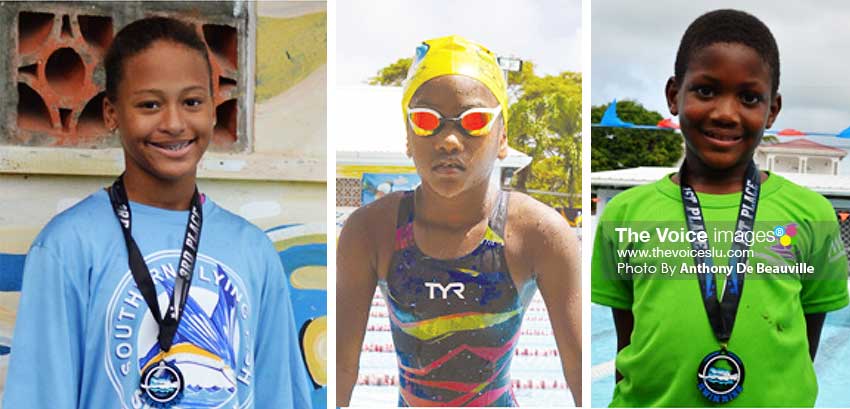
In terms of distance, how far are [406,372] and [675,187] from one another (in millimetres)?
1369

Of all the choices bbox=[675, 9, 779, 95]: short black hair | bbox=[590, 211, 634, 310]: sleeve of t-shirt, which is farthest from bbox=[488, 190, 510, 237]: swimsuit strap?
bbox=[675, 9, 779, 95]: short black hair

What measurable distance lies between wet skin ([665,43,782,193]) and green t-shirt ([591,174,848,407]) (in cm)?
11

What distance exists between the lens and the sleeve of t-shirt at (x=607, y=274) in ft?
14.8

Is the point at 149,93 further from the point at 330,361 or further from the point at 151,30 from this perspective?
the point at 330,361

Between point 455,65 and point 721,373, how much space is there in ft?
5.39

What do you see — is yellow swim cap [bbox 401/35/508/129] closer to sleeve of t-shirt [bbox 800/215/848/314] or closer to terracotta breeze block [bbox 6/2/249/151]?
terracotta breeze block [bbox 6/2/249/151]

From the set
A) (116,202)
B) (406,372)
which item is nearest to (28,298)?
(116,202)

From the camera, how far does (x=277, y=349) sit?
180 inches

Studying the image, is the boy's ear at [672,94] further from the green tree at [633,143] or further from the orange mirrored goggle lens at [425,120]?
the orange mirrored goggle lens at [425,120]

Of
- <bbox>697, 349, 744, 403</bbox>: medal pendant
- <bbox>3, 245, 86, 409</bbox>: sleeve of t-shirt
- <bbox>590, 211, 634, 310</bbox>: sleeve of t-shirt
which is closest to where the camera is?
<bbox>3, 245, 86, 409</bbox>: sleeve of t-shirt

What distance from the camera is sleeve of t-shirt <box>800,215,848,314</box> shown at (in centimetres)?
442

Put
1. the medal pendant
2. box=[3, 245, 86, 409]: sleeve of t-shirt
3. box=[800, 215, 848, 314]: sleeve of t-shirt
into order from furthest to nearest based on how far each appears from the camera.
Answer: box=[800, 215, 848, 314]: sleeve of t-shirt
the medal pendant
box=[3, 245, 86, 409]: sleeve of t-shirt

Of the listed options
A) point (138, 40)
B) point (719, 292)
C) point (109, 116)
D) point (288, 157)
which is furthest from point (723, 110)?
point (109, 116)

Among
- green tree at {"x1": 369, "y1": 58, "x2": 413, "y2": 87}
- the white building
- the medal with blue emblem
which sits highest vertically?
green tree at {"x1": 369, "y1": 58, "x2": 413, "y2": 87}
